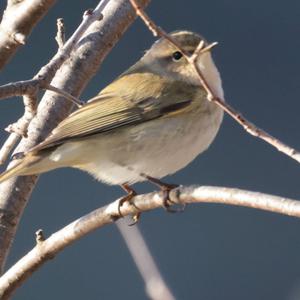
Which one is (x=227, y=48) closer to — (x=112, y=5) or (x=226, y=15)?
(x=226, y=15)

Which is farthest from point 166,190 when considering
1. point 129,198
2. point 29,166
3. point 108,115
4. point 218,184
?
point 218,184

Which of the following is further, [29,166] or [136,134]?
[136,134]

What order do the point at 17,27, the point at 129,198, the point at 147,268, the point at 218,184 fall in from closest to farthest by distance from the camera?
the point at 147,268 → the point at 17,27 → the point at 129,198 → the point at 218,184

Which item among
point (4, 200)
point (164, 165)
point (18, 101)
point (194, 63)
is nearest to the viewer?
point (194, 63)

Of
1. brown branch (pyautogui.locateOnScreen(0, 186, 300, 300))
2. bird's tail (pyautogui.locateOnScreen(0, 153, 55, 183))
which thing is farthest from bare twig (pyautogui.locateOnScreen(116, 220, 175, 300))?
bird's tail (pyautogui.locateOnScreen(0, 153, 55, 183))

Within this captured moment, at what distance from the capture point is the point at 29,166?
394cm

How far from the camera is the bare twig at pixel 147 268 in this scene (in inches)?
114

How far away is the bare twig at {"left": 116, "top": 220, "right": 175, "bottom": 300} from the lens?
9.52ft

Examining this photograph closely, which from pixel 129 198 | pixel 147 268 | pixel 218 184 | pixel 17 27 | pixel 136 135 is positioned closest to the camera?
pixel 147 268

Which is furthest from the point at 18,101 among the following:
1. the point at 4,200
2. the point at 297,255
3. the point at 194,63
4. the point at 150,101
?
the point at 194,63

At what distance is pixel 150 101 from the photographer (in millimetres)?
4469

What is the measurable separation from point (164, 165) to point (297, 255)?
262 cm

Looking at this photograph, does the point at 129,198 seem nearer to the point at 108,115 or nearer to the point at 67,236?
the point at 67,236

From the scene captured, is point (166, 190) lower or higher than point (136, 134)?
lower
